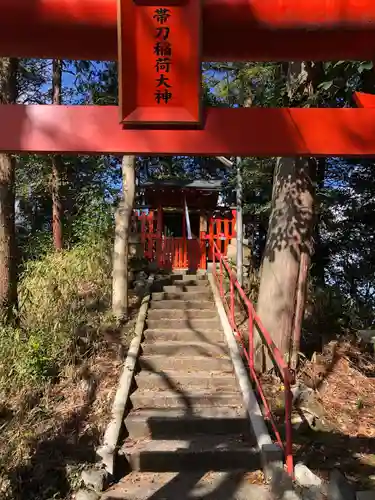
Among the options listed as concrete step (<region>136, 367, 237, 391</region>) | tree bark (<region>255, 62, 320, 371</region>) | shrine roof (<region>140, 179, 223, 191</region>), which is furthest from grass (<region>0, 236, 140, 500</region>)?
shrine roof (<region>140, 179, 223, 191</region>)

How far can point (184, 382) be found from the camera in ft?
20.4

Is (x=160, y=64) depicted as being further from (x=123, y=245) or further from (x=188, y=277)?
(x=188, y=277)

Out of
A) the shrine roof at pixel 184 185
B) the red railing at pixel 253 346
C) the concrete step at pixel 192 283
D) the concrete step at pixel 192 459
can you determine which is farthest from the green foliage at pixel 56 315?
the shrine roof at pixel 184 185

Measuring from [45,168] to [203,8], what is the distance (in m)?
13.4

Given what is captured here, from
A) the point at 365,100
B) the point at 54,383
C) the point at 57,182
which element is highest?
the point at 57,182

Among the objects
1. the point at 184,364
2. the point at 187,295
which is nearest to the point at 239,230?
the point at 187,295

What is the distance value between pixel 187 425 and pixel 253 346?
181 centimetres

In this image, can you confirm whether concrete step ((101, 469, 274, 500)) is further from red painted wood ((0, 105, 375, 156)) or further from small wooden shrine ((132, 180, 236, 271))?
small wooden shrine ((132, 180, 236, 271))

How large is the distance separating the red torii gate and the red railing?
2036mm

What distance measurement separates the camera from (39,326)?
22.9ft

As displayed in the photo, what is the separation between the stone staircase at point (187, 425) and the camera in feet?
14.5

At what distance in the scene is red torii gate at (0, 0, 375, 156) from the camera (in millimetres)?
2949

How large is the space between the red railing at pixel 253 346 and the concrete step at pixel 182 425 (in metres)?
0.39

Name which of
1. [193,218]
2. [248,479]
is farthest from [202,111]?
[193,218]
